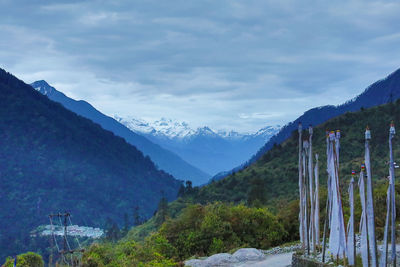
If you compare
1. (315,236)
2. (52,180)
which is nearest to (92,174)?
(52,180)

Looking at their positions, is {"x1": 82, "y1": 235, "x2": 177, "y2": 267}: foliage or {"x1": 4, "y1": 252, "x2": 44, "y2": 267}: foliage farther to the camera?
{"x1": 4, "y1": 252, "x2": 44, "y2": 267}: foliage

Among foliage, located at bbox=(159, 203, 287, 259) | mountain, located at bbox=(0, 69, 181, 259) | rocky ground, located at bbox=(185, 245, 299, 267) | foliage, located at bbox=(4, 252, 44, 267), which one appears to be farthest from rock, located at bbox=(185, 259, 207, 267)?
mountain, located at bbox=(0, 69, 181, 259)

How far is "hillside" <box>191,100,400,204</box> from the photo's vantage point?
197ft

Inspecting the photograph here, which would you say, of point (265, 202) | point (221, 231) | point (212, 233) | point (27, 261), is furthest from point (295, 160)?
point (27, 261)

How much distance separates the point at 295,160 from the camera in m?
77.8

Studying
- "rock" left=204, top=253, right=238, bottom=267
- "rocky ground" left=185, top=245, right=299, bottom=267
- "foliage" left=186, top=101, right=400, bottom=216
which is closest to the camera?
"rocky ground" left=185, top=245, right=299, bottom=267

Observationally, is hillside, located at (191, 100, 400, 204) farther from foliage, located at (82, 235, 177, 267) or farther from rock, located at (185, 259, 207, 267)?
rock, located at (185, 259, 207, 267)

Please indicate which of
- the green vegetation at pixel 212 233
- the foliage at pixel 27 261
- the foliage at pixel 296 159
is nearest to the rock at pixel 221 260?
the green vegetation at pixel 212 233

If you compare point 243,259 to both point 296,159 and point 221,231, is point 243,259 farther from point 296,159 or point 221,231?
point 296,159

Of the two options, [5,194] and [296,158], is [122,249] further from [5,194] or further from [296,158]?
[5,194]

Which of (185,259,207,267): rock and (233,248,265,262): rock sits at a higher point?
(233,248,265,262): rock

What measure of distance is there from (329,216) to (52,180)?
174 m

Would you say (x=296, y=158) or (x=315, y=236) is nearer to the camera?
(x=315, y=236)

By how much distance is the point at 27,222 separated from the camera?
5463 inches
